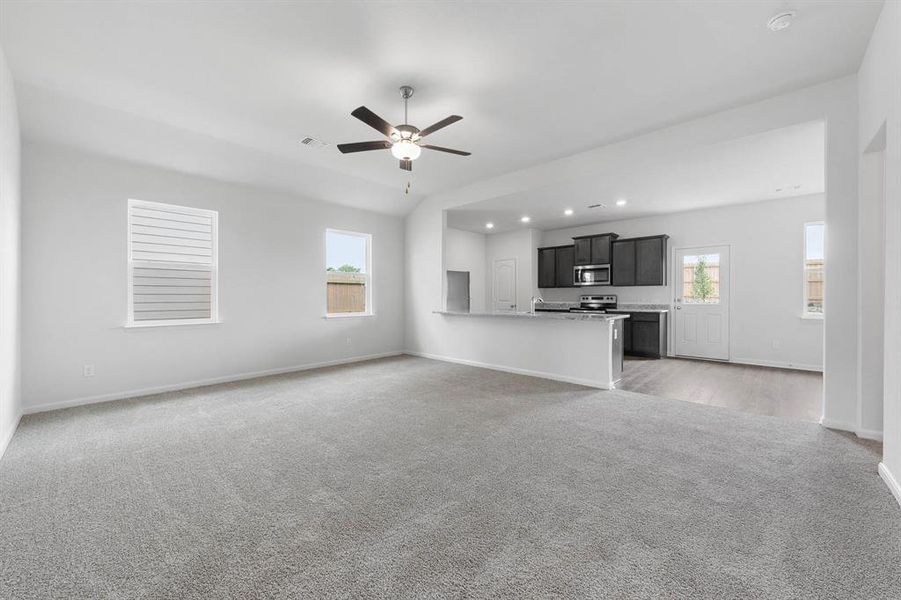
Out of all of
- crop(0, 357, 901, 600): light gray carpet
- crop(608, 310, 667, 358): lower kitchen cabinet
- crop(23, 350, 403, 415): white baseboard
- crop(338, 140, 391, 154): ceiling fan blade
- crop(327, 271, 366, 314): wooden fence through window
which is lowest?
crop(0, 357, 901, 600): light gray carpet

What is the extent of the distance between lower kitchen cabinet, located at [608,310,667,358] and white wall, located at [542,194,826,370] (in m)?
1.08

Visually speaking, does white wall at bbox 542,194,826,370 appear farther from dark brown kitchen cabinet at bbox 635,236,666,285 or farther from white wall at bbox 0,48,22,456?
white wall at bbox 0,48,22,456

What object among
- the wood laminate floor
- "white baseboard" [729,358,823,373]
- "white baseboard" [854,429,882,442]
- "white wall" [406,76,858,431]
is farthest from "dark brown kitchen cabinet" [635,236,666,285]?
"white baseboard" [854,429,882,442]

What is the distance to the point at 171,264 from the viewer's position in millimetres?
4750

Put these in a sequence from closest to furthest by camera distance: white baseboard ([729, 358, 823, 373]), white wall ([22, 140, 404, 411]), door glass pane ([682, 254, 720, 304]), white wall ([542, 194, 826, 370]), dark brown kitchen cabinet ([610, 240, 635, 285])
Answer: white wall ([22, 140, 404, 411]) < white baseboard ([729, 358, 823, 373]) < white wall ([542, 194, 826, 370]) < door glass pane ([682, 254, 720, 304]) < dark brown kitchen cabinet ([610, 240, 635, 285])

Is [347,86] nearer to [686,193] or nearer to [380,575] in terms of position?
[380,575]

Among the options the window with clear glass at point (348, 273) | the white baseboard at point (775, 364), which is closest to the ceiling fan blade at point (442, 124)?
the window with clear glass at point (348, 273)

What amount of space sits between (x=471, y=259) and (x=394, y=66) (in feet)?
19.7

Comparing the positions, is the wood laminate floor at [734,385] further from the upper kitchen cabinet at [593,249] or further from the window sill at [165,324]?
the window sill at [165,324]

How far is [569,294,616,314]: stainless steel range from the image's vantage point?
7719 mm

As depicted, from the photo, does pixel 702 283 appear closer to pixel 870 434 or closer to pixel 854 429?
pixel 854 429

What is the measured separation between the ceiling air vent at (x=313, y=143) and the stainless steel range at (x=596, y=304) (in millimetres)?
5791

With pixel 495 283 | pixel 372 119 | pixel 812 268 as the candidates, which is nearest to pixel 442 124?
pixel 372 119

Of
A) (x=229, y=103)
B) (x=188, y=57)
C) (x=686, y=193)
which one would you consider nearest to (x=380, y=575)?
(x=188, y=57)
